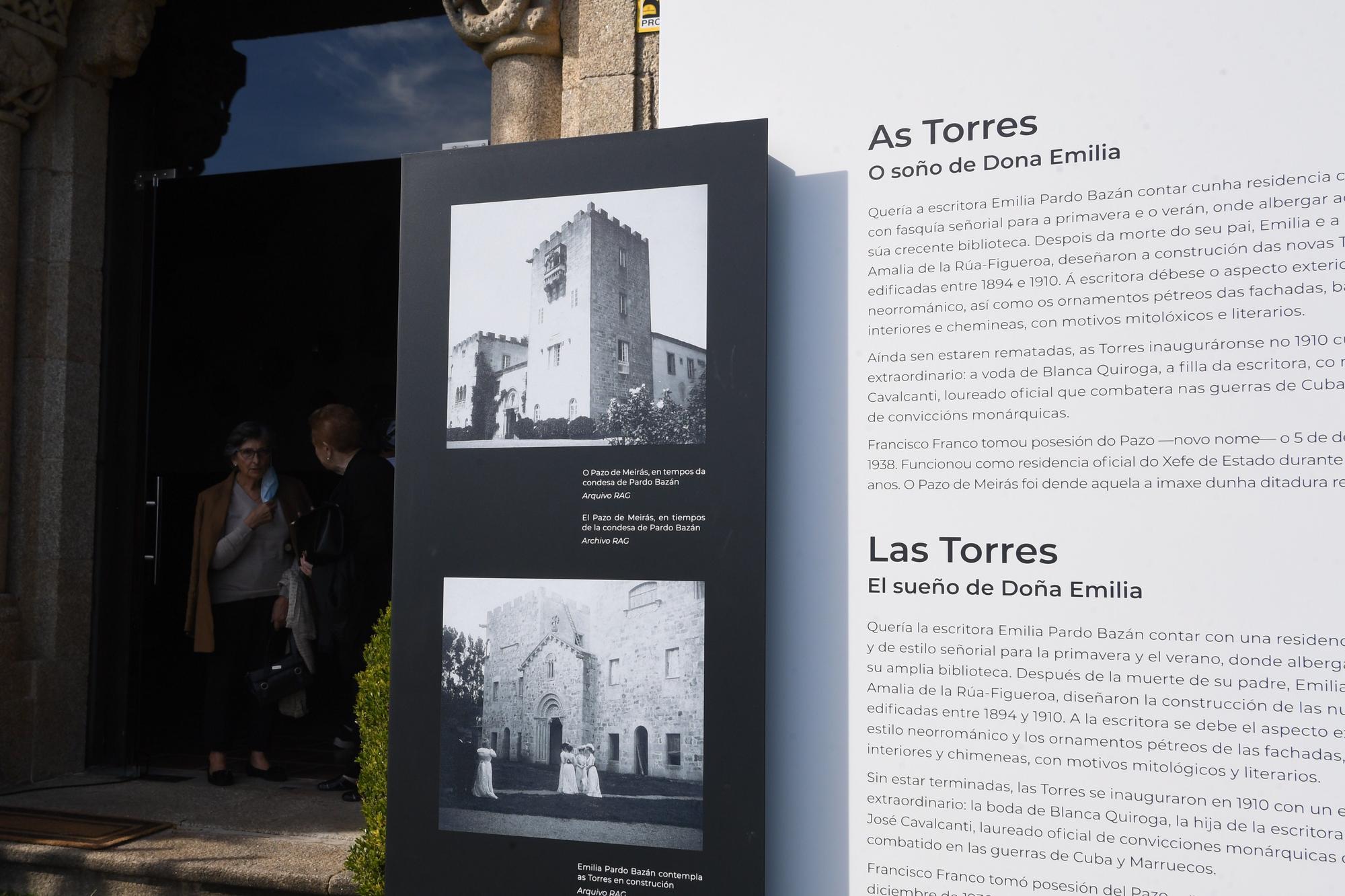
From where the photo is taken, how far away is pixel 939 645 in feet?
5.91

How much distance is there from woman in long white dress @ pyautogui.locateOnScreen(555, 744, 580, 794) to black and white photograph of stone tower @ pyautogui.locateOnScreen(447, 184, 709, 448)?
608 millimetres

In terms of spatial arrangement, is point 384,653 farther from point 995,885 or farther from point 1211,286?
point 1211,286

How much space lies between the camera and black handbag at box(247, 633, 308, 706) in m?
4.57

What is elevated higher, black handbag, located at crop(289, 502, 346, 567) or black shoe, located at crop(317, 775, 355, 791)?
black handbag, located at crop(289, 502, 346, 567)

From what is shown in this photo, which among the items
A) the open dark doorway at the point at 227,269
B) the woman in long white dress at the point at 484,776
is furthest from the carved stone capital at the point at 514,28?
the woman in long white dress at the point at 484,776

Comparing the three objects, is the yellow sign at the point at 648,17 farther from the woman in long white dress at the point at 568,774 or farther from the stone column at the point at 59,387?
the stone column at the point at 59,387

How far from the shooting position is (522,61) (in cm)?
375

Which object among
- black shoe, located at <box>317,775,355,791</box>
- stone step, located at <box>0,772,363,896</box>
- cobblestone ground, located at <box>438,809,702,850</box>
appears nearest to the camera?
cobblestone ground, located at <box>438,809,702,850</box>

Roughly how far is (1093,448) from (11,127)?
5276mm

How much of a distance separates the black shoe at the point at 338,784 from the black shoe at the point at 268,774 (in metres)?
0.26

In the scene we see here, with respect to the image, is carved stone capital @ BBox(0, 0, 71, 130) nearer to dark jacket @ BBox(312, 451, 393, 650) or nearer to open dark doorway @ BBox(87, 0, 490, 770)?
open dark doorway @ BBox(87, 0, 490, 770)

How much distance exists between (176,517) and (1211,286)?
6.30 m

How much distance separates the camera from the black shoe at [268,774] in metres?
5.04

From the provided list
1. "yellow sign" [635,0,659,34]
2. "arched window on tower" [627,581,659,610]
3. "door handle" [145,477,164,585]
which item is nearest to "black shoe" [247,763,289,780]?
"door handle" [145,477,164,585]
